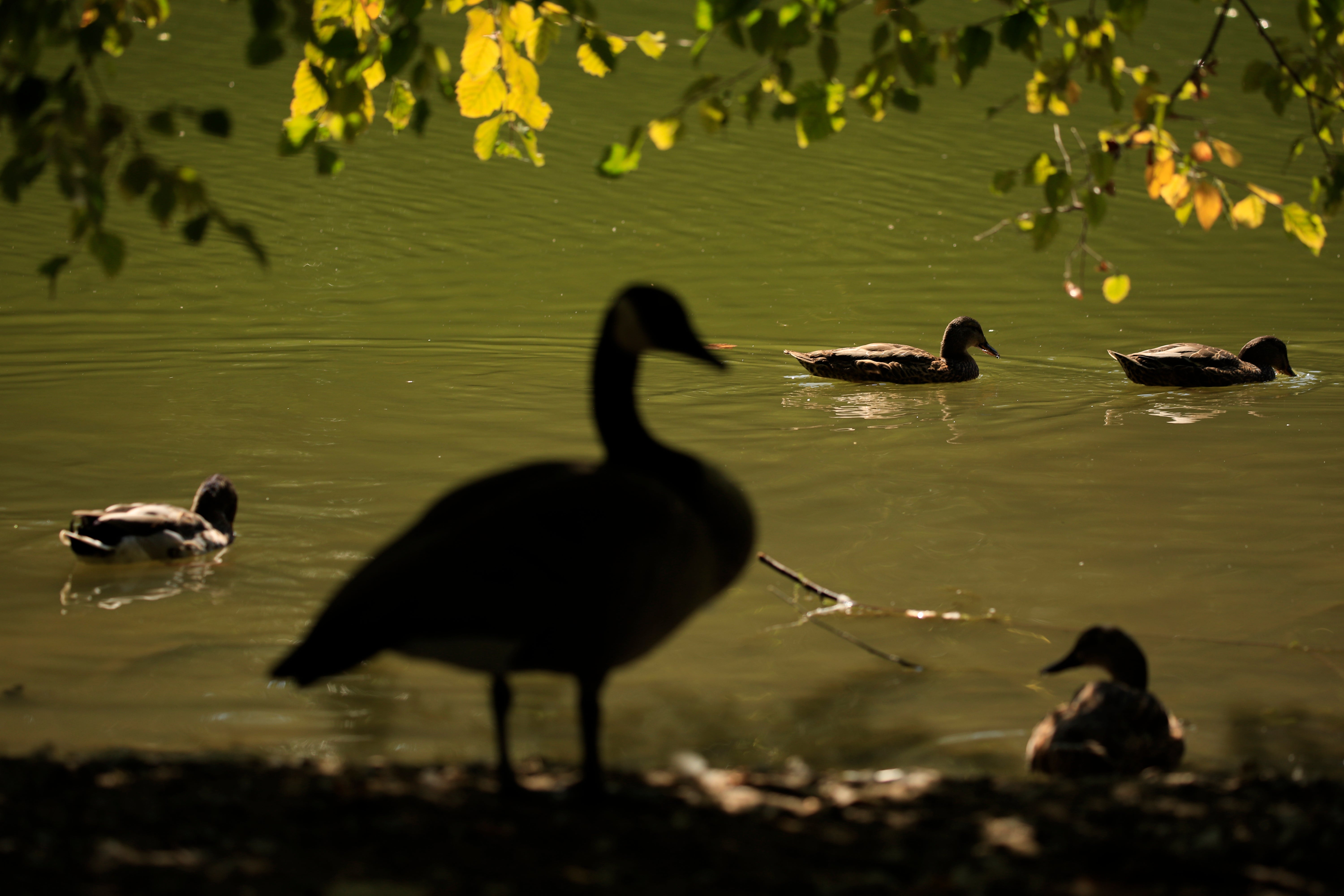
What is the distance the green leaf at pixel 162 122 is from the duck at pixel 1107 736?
4.23 m

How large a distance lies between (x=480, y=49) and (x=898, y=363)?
28.7 ft

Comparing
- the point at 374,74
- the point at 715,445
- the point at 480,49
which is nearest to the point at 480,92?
the point at 480,49

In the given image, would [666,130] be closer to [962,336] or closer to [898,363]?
[898,363]

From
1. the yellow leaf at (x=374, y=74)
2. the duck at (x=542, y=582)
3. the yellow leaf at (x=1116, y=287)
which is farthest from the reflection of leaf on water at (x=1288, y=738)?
the yellow leaf at (x=374, y=74)

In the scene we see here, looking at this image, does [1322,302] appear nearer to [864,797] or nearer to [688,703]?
[688,703]

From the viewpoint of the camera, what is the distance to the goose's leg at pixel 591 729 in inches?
161

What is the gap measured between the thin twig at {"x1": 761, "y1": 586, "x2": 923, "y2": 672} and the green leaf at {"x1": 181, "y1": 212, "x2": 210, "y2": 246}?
3.24m

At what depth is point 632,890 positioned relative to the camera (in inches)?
133

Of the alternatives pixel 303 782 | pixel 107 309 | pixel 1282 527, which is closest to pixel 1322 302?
pixel 1282 527

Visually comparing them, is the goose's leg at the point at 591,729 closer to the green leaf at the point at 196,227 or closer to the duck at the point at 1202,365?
the green leaf at the point at 196,227

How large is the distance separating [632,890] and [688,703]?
9.89ft

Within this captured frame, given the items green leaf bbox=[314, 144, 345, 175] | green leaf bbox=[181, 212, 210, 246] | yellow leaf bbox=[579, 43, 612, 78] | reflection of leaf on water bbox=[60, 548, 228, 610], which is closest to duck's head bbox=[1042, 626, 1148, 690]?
yellow leaf bbox=[579, 43, 612, 78]

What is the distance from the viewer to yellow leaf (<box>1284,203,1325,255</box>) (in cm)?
572

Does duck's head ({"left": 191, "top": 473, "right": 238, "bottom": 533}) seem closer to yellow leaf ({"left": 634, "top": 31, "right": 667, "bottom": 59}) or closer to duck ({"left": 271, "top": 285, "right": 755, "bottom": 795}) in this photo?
yellow leaf ({"left": 634, "top": 31, "right": 667, "bottom": 59})
